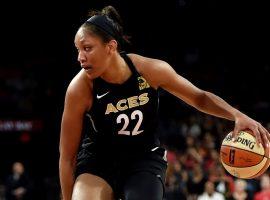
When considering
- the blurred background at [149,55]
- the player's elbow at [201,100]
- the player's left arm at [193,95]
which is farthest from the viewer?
the blurred background at [149,55]

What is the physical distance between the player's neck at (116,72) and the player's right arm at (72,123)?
133 millimetres

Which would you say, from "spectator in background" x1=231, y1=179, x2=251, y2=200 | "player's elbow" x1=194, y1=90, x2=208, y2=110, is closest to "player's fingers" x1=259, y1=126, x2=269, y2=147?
"player's elbow" x1=194, y1=90, x2=208, y2=110

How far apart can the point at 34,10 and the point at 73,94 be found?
10591mm

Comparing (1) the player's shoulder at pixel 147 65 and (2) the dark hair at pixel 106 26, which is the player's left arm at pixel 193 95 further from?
(2) the dark hair at pixel 106 26

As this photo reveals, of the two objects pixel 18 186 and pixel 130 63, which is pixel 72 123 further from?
pixel 18 186

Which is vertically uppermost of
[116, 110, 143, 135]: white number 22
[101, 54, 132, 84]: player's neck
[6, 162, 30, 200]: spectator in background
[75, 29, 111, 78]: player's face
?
[75, 29, 111, 78]: player's face

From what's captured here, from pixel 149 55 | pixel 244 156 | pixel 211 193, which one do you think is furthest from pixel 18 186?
pixel 244 156

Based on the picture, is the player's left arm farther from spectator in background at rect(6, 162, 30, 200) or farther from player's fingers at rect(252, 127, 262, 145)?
spectator in background at rect(6, 162, 30, 200)

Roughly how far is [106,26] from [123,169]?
88 centimetres

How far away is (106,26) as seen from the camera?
341 centimetres

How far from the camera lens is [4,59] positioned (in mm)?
13680

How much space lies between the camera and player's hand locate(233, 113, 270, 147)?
340cm

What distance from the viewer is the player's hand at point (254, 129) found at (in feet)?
11.1

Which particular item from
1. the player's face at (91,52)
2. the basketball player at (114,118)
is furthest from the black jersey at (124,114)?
the player's face at (91,52)
